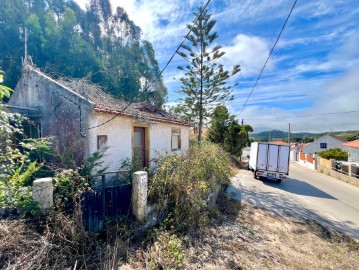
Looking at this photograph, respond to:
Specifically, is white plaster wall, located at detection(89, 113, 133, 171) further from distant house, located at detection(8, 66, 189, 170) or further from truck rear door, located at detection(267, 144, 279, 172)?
truck rear door, located at detection(267, 144, 279, 172)

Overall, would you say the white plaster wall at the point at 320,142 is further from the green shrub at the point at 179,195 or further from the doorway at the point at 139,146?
the green shrub at the point at 179,195

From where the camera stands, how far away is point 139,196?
4395 millimetres

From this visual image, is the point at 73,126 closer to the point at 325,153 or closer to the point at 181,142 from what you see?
the point at 181,142

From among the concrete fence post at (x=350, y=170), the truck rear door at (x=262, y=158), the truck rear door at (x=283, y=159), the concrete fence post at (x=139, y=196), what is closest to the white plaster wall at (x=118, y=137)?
the concrete fence post at (x=139, y=196)

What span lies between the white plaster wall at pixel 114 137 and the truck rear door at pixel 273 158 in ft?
33.1

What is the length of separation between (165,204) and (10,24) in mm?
18865

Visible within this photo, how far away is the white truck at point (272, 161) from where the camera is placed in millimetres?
12984

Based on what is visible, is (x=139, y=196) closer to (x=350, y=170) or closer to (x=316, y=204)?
(x=316, y=204)

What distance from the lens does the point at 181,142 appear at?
40.7 feet

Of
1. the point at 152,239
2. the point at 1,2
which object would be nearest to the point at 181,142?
the point at 152,239

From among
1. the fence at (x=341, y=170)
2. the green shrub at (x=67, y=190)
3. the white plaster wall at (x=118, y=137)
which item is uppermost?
the white plaster wall at (x=118, y=137)

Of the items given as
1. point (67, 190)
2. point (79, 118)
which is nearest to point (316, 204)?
point (67, 190)

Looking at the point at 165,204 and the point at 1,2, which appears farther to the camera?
the point at 1,2

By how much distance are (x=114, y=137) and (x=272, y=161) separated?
1104cm
